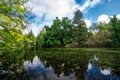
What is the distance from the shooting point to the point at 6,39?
17625 millimetres

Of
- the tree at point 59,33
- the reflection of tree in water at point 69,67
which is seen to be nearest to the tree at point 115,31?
the tree at point 59,33

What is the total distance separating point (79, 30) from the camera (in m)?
80.6

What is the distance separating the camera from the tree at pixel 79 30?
3086 inches

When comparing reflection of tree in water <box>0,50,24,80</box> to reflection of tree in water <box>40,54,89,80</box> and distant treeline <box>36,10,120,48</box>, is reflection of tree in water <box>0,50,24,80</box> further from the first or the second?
distant treeline <box>36,10,120,48</box>

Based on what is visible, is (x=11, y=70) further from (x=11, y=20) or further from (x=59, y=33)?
(x=59, y=33)

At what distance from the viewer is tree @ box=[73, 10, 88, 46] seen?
257 feet

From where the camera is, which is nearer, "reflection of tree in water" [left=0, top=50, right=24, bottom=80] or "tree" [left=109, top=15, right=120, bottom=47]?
"reflection of tree in water" [left=0, top=50, right=24, bottom=80]

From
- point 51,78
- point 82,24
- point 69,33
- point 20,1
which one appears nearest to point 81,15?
point 82,24

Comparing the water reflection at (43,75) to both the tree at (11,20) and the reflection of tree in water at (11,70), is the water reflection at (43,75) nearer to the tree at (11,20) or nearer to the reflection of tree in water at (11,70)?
the reflection of tree in water at (11,70)

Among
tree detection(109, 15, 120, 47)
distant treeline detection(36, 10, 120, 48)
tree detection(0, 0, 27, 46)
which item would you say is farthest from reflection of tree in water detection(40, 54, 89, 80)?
distant treeline detection(36, 10, 120, 48)

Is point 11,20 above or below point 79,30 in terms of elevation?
below

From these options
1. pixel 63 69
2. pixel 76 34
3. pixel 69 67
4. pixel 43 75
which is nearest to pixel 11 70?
pixel 43 75

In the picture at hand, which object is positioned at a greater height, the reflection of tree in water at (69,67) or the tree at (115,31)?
the tree at (115,31)

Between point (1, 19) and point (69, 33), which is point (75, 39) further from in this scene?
point (1, 19)
